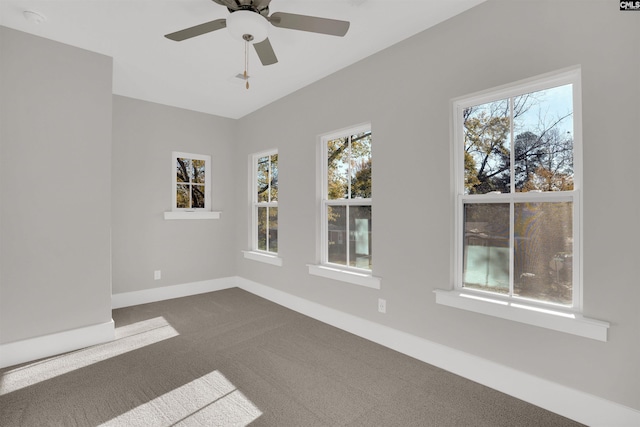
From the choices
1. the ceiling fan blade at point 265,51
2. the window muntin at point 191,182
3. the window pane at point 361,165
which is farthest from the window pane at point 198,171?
the ceiling fan blade at point 265,51

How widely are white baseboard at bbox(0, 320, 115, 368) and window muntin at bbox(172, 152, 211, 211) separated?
1969mm

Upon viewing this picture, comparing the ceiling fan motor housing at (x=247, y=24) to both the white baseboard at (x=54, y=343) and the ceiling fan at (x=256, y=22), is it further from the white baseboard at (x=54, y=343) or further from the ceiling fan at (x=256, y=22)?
the white baseboard at (x=54, y=343)

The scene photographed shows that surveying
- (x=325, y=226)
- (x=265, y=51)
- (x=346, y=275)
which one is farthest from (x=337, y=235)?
(x=265, y=51)

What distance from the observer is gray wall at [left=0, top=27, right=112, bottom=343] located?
260 centimetres

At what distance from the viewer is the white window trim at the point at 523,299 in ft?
6.15

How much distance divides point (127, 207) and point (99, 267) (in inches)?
51.9

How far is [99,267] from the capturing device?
3.02 meters

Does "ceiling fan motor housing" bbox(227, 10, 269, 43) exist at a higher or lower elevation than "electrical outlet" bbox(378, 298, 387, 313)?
higher

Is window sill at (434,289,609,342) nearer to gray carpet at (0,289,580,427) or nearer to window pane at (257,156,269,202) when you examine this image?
gray carpet at (0,289,580,427)

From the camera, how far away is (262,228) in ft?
15.5

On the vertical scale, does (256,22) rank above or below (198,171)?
above

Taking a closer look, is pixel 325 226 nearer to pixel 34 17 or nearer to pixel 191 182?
pixel 191 182

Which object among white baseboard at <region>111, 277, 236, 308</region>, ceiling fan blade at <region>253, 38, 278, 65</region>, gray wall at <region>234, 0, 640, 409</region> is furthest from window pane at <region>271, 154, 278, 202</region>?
ceiling fan blade at <region>253, 38, 278, 65</region>

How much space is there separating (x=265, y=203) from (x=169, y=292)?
1.90 meters
